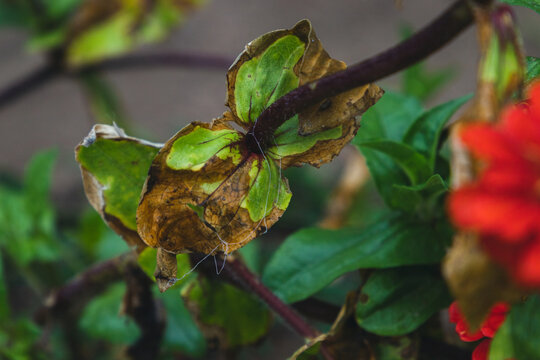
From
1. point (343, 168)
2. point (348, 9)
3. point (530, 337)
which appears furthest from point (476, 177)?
point (348, 9)

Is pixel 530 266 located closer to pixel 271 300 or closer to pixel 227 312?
pixel 271 300

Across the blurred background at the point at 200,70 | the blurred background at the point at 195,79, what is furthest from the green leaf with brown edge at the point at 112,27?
the blurred background at the point at 200,70

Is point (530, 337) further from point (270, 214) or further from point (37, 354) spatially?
point (37, 354)

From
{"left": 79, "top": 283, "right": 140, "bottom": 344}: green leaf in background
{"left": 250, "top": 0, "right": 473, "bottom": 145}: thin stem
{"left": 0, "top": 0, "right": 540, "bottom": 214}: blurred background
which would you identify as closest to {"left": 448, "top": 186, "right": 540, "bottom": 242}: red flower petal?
{"left": 250, "top": 0, "right": 473, "bottom": 145}: thin stem

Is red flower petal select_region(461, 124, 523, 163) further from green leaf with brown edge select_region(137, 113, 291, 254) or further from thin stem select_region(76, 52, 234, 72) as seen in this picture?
thin stem select_region(76, 52, 234, 72)

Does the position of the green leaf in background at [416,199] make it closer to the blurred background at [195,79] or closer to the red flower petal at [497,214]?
the red flower petal at [497,214]

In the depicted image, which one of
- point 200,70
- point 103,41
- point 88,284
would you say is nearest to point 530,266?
point 88,284
